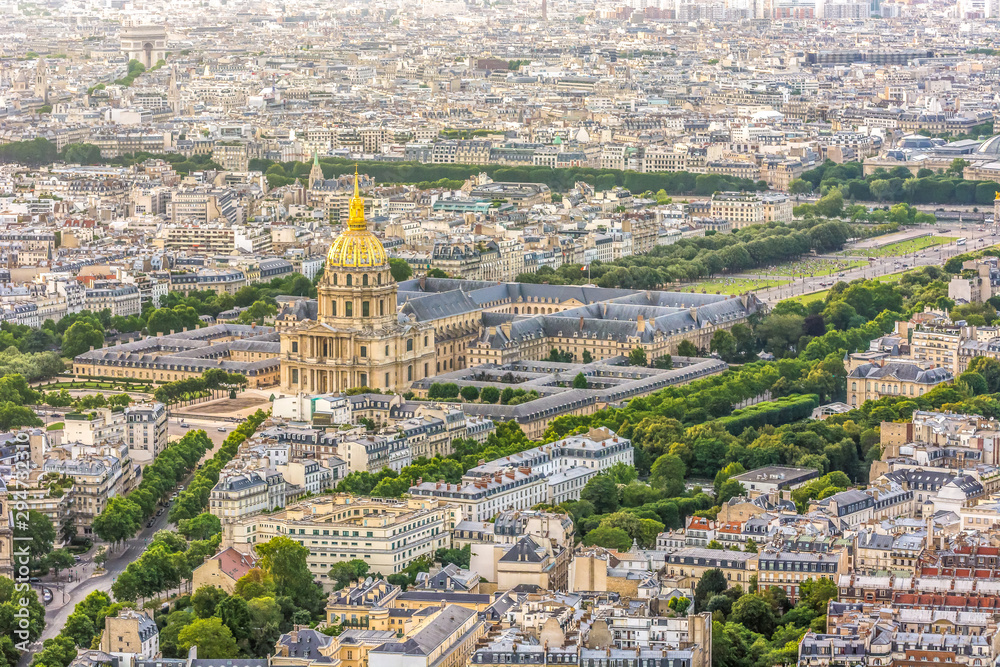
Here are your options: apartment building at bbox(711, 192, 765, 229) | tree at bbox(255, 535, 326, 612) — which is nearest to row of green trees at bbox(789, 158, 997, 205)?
apartment building at bbox(711, 192, 765, 229)

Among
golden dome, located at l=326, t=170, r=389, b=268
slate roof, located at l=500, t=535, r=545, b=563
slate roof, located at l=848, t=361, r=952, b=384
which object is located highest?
golden dome, located at l=326, t=170, r=389, b=268

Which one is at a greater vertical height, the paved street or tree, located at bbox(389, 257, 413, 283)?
tree, located at bbox(389, 257, 413, 283)

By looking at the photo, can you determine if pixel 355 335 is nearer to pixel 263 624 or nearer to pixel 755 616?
pixel 263 624

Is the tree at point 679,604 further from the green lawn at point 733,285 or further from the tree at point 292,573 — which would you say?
the green lawn at point 733,285

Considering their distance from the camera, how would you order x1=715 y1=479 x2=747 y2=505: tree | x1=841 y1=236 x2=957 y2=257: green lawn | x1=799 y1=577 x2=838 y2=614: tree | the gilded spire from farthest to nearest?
x1=841 y1=236 x2=957 y2=257: green lawn < the gilded spire < x1=715 y1=479 x2=747 y2=505: tree < x1=799 y1=577 x2=838 y2=614: tree

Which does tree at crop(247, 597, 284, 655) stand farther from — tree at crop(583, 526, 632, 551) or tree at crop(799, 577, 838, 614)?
tree at crop(799, 577, 838, 614)

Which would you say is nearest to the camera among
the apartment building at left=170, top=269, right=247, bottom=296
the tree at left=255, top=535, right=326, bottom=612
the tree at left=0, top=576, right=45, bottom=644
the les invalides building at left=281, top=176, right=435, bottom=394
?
the tree at left=0, top=576, right=45, bottom=644

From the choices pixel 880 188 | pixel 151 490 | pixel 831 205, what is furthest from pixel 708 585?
pixel 880 188
